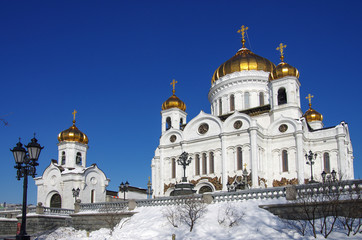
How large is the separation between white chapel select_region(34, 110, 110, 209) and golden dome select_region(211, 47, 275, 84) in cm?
1755

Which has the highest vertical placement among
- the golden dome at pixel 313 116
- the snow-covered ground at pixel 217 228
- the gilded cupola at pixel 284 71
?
the gilded cupola at pixel 284 71

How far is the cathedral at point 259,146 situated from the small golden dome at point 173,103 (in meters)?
5.04

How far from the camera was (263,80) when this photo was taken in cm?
4503

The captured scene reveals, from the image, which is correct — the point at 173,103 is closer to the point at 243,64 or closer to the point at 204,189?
the point at 243,64

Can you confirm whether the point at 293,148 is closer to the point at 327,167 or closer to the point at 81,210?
the point at 327,167

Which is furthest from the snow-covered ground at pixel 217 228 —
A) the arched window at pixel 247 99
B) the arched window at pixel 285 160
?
the arched window at pixel 247 99

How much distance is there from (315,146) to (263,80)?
1098cm

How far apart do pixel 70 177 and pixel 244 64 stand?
2261 cm

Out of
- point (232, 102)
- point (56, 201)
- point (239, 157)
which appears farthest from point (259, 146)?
point (56, 201)

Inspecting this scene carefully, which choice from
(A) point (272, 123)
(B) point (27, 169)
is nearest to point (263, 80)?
(A) point (272, 123)

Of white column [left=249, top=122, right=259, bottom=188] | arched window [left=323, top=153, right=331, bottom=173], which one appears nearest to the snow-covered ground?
white column [left=249, top=122, right=259, bottom=188]

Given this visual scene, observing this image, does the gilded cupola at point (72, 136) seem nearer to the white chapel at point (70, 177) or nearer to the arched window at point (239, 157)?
the white chapel at point (70, 177)

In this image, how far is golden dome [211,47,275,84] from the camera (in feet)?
149

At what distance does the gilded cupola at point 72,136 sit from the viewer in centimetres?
4519
